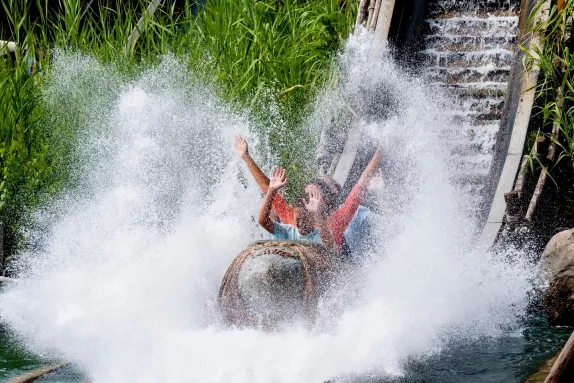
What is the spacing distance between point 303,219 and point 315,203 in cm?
23

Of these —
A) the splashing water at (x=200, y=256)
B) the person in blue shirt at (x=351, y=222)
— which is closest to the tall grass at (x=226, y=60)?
the splashing water at (x=200, y=256)

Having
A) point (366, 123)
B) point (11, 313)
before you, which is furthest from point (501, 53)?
point (11, 313)

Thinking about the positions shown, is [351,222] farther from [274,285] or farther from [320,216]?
[274,285]

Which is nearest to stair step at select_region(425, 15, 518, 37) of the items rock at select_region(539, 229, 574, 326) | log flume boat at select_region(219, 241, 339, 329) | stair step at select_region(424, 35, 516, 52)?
stair step at select_region(424, 35, 516, 52)

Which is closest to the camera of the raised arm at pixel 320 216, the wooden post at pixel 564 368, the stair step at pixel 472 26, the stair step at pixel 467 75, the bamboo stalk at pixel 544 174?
the wooden post at pixel 564 368

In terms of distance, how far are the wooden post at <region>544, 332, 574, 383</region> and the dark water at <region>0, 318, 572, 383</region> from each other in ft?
4.94

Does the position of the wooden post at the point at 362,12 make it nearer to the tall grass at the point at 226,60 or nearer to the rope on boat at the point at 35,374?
the tall grass at the point at 226,60

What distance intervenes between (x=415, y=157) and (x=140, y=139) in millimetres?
2599

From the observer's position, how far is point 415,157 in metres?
8.27

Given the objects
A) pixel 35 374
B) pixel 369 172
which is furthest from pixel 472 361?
pixel 35 374

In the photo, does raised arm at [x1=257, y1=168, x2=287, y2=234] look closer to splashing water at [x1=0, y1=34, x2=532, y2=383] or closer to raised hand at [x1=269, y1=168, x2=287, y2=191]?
raised hand at [x1=269, y1=168, x2=287, y2=191]

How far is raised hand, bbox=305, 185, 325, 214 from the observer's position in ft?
18.6

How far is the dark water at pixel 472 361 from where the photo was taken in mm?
5184

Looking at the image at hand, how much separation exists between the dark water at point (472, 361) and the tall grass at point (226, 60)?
2.38 meters
